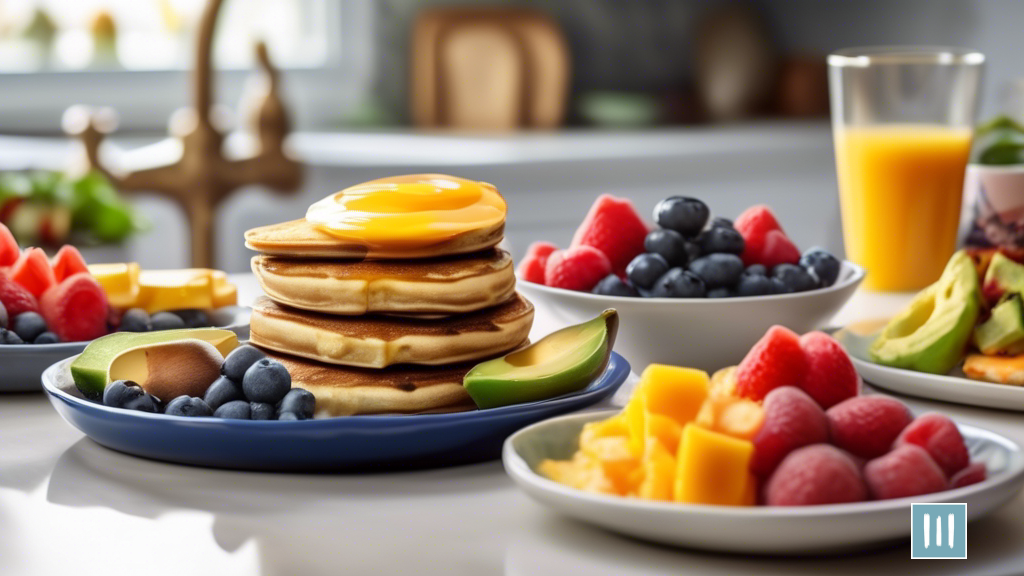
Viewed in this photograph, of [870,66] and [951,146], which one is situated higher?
[870,66]

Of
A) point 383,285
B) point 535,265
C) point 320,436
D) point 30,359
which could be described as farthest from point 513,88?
point 320,436

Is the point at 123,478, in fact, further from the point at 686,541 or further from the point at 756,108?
the point at 756,108

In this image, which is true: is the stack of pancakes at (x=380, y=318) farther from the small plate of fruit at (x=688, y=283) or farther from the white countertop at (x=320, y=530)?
the small plate of fruit at (x=688, y=283)

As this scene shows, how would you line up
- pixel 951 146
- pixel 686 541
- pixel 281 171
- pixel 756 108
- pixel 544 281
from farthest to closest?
pixel 756 108
pixel 281 171
pixel 951 146
pixel 544 281
pixel 686 541

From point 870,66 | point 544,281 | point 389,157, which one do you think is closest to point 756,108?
point 389,157

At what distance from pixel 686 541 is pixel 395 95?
3404mm

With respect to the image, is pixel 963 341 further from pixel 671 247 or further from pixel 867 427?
pixel 867 427

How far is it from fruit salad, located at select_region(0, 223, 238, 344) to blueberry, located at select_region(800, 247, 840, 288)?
0.56 m

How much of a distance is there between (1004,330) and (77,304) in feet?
2.63

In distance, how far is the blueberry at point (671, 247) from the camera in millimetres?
1048

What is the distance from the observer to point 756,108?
436cm

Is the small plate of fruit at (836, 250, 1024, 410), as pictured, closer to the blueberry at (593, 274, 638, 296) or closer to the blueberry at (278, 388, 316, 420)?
the blueberry at (593, 274, 638, 296)

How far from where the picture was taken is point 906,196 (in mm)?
1610

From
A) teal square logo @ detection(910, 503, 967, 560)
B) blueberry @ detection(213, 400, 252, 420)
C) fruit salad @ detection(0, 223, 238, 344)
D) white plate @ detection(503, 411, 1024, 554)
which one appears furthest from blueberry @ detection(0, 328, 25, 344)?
teal square logo @ detection(910, 503, 967, 560)
